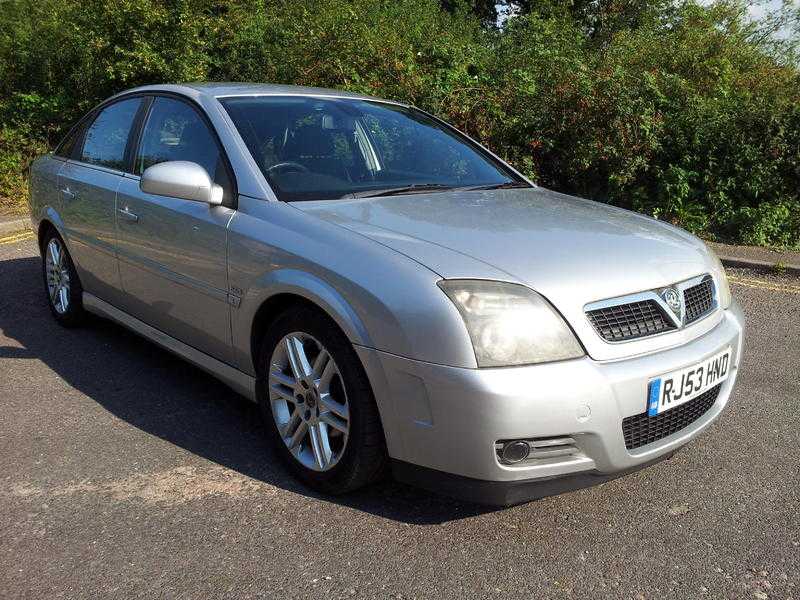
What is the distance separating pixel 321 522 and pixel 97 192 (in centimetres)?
252

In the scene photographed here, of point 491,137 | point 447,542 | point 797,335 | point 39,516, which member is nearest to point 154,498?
point 39,516

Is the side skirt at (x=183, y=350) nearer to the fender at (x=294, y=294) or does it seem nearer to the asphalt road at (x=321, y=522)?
the fender at (x=294, y=294)

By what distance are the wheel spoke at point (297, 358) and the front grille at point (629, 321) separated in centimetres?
107

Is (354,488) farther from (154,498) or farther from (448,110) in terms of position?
(448,110)

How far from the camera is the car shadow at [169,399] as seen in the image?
10.2ft

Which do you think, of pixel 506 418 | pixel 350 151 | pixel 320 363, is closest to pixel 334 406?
pixel 320 363

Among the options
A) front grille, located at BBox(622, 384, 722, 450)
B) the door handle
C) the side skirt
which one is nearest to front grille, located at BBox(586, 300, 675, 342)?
front grille, located at BBox(622, 384, 722, 450)

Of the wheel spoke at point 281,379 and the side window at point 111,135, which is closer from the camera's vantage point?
the wheel spoke at point 281,379

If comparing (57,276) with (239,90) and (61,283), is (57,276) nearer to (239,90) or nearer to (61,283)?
(61,283)

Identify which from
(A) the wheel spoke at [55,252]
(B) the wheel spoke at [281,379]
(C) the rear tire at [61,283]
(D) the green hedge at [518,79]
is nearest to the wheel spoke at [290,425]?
(B) the wheel spoke at [281,379]

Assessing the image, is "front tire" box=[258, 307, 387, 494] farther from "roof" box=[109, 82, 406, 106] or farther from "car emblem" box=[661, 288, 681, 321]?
"roof" box=[109, 82, 406, 106]

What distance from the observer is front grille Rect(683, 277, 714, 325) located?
9.89ft

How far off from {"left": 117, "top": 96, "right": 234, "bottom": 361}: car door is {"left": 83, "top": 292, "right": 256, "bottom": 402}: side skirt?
0.04m

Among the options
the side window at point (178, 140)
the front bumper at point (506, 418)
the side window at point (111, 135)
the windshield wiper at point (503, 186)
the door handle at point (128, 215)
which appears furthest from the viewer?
the side window at point (111, 135)
